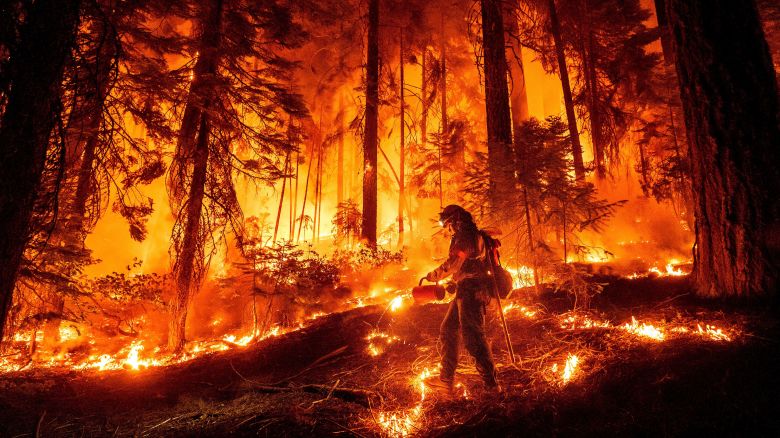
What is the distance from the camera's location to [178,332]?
8.73 m

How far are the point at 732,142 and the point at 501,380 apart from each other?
4.44m

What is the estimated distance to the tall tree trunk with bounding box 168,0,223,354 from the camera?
8.73 m

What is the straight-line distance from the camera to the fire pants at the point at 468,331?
448 centimetres

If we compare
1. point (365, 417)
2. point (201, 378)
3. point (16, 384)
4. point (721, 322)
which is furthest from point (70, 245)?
point (721, 322)

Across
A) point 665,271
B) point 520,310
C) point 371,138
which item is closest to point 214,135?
point 371,138

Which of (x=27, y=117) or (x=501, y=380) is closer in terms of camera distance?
(x=27, y=117)

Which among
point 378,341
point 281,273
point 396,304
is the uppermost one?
point 281,273

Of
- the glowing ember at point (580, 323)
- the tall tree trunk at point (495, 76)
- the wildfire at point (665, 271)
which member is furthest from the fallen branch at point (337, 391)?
the wildfire at point (665, 271)

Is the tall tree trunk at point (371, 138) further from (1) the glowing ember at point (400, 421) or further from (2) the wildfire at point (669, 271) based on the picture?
(1) the glowing ember at point (400, 421)

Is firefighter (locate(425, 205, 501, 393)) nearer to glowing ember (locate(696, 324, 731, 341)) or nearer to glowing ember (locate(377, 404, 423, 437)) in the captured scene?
glowing ember (locate(377, 404, 423, 437))

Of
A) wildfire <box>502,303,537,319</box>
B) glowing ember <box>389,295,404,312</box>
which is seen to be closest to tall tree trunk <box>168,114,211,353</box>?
glowing ember <box>389,295,404,312</box>

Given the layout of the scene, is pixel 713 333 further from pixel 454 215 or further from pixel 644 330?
pixel 454 215

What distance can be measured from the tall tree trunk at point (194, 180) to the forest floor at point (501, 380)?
5.11ft

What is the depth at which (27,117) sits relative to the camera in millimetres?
3455
